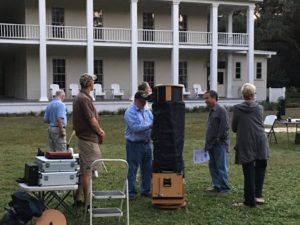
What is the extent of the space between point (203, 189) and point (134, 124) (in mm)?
1919

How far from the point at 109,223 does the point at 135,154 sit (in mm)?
1416

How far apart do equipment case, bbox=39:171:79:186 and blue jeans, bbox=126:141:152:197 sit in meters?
1.83

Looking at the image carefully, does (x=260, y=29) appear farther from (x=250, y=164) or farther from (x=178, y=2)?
(x=250, y=164)

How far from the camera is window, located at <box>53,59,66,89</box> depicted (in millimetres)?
29297

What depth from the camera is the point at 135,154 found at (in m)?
7.81

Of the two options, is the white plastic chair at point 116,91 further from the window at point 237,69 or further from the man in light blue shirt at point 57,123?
the man in light blue shirt at point 57,123

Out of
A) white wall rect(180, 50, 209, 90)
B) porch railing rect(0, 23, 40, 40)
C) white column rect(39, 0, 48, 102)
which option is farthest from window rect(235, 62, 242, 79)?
porch railing rect(0, 23, 40, 40)

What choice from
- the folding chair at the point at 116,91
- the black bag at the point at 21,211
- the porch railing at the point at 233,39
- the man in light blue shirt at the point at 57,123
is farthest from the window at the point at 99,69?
the black bag at the point at 21,211

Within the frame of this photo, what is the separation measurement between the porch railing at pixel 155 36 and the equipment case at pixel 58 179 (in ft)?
79.4

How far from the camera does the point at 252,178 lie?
7.40m

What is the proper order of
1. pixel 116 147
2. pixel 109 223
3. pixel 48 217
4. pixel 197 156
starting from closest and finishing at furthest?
pixel 48 217
pixel 109 223
pixel 197 156
pixel 116 147

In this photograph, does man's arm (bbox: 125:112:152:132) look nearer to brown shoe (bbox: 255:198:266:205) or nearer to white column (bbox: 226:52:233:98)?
brown shoe (bbox: 255:198:266:205)

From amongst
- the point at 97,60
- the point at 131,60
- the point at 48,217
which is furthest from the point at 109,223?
the point at 97,60

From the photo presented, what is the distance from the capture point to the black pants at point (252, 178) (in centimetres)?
738
